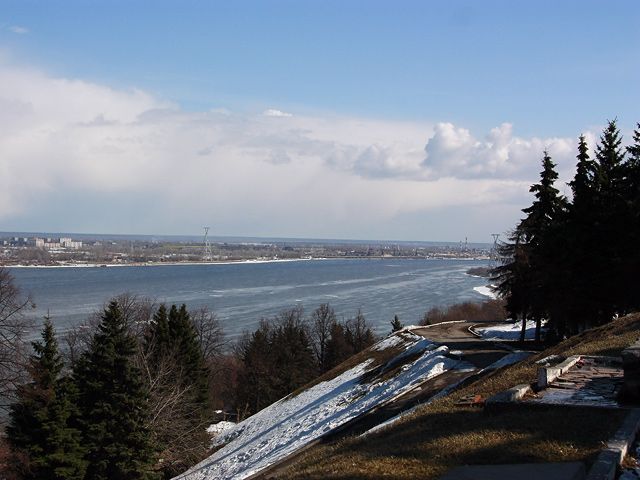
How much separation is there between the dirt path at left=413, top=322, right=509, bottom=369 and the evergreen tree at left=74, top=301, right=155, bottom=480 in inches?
481

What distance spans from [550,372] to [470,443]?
3781 mm

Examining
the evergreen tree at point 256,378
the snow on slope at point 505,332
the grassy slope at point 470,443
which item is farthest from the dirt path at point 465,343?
the grassy slope at point 470,443

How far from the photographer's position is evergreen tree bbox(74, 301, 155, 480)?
22.1m

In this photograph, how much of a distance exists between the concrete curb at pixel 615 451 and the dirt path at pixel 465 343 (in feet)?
51.7

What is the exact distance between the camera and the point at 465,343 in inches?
1194

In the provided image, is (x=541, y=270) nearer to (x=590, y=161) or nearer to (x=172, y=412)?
(x=590, y=161)

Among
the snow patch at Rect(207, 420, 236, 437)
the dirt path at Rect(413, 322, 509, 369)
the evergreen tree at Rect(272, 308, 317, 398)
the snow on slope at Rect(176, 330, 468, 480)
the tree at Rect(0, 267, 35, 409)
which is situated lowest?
the snow patch at Rect(207, 420, 236, 437)

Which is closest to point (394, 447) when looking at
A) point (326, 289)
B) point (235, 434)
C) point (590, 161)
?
point (235, 434)

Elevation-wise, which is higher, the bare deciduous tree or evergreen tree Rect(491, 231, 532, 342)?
evergreen tree Rect(491, 231, 532, 342)

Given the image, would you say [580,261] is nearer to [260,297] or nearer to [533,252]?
[533,252]

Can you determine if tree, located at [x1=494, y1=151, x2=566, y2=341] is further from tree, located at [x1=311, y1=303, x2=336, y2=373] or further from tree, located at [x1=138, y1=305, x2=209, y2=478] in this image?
tree, located at [x1=311, y1=303, x2=336, y2=373]

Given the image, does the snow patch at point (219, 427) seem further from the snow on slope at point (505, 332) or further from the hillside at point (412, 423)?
the snow on slope at point (505, 332)

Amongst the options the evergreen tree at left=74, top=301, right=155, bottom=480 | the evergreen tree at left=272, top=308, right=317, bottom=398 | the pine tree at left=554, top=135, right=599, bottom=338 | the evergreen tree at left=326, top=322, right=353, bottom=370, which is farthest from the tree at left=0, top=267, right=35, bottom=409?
the evergreen tree at left=326, top=322, right=353, bottom=370

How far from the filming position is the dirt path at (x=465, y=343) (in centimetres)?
2497
